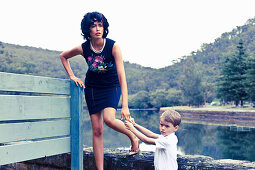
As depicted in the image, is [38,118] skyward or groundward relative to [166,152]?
skyward

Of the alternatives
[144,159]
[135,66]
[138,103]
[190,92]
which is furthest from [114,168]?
[135,66]

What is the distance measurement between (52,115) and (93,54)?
0.57 meters

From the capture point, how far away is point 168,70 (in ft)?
249

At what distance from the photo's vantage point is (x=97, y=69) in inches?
91.9

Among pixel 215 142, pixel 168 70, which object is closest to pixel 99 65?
pixel 215 142

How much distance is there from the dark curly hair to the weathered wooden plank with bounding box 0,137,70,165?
2.78ft

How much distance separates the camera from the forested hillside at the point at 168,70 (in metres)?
41.3

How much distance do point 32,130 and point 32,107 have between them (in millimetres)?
161

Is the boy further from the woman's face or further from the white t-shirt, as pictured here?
the woman's face

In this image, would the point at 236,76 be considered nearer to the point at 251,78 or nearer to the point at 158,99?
the point at 251,78

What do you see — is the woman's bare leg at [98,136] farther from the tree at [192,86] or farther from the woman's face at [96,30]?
the tree at [192,86]

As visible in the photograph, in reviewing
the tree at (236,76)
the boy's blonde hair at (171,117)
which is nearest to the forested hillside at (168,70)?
the tree at (236,76)

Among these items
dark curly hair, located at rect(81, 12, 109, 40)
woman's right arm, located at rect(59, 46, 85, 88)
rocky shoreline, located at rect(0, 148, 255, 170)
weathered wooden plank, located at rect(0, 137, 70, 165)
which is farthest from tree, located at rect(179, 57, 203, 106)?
weathered wooden plank, located at rect(0, 137, 70, 165)

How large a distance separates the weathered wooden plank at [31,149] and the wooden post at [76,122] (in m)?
0.06
